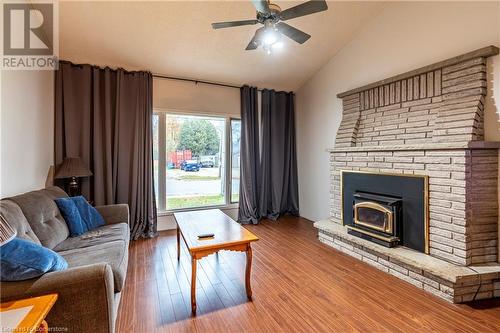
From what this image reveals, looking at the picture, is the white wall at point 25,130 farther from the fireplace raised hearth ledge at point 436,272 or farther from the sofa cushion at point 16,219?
the fireplace raised hearth ledge at point 436,272

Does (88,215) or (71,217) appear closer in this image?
(71,217)

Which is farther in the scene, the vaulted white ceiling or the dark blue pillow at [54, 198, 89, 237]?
the vaulted white ceiling

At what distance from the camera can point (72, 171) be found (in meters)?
3.13

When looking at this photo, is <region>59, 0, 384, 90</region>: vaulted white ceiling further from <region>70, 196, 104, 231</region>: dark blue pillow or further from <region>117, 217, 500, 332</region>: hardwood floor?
<region>117, 217, 500, 332</region>: hardwood floor

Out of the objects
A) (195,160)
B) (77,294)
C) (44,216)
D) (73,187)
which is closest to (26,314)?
(77,294)

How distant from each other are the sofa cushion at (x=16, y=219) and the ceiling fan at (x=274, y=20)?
6.93 feet

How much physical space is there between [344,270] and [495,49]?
2.58 metres

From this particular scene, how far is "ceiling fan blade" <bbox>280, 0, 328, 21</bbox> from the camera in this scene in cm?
186

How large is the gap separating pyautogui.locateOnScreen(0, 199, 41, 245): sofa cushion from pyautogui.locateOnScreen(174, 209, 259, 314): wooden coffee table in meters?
1.14

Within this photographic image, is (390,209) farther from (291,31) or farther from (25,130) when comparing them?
(25,130)

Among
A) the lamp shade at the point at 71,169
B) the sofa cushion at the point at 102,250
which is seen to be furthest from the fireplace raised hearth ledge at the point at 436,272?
the lamp shade at the point at 71,169

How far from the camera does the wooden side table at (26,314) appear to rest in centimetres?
98

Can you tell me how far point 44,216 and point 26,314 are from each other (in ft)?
4.61

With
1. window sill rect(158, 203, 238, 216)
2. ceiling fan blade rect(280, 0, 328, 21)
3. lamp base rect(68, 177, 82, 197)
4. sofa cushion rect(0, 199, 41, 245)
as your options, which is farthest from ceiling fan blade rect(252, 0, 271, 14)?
window sill rect(158, 203, 238, 216)
